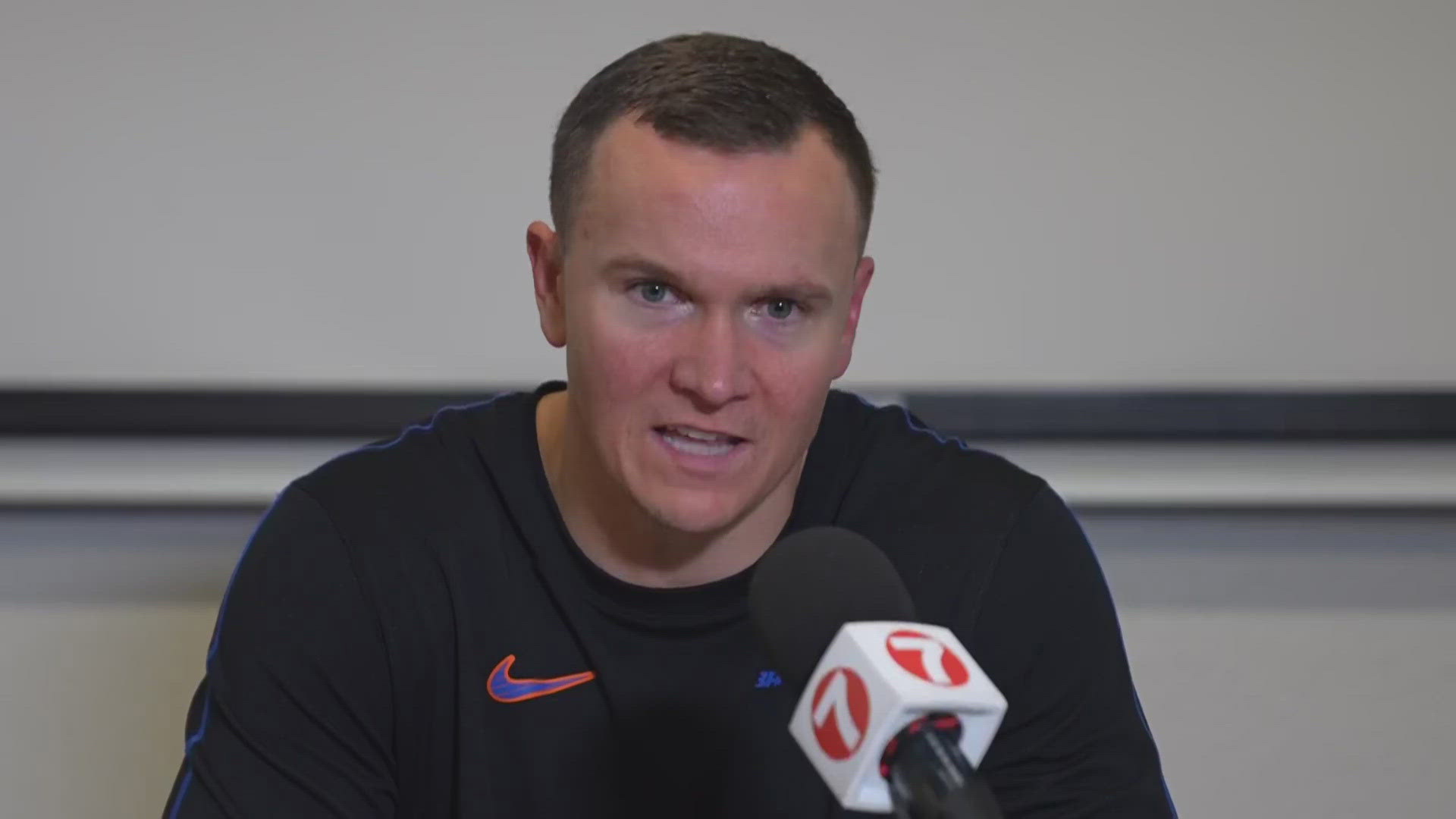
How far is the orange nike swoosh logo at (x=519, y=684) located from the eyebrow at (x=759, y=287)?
41 centimetres

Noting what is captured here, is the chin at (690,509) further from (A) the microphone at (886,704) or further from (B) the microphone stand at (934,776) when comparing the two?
(B) the microphone stand at (934,776)

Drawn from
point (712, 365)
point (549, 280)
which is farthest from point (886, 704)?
point (549, 280)

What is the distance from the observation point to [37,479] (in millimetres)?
2027

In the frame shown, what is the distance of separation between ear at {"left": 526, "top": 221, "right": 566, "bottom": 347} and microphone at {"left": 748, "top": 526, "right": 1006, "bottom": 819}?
634 millimetres

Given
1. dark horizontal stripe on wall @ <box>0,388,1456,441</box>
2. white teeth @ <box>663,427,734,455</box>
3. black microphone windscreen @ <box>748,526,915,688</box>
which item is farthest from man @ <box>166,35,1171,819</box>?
dark horizontal stripe on wall @ <box>0,388,1456,441</box>

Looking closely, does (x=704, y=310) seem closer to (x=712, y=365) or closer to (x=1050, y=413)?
(x=712, y=365)

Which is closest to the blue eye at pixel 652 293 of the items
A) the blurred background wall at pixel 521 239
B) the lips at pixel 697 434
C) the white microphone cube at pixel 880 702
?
the lips at pixel 697 434

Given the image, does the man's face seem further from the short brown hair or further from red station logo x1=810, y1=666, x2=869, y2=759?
red station logo x1=810, y1=666, x2=869, y2=759

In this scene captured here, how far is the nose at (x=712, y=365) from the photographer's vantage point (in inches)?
49.8

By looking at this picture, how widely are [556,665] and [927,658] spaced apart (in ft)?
2.38

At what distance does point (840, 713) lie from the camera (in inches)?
29.8

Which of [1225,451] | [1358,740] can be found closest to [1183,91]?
[1225,451]

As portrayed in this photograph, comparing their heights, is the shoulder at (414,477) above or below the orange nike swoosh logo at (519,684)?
above

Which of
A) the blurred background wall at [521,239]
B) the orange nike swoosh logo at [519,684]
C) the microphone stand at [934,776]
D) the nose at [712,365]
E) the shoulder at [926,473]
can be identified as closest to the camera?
the microphone stand at [934,776]
